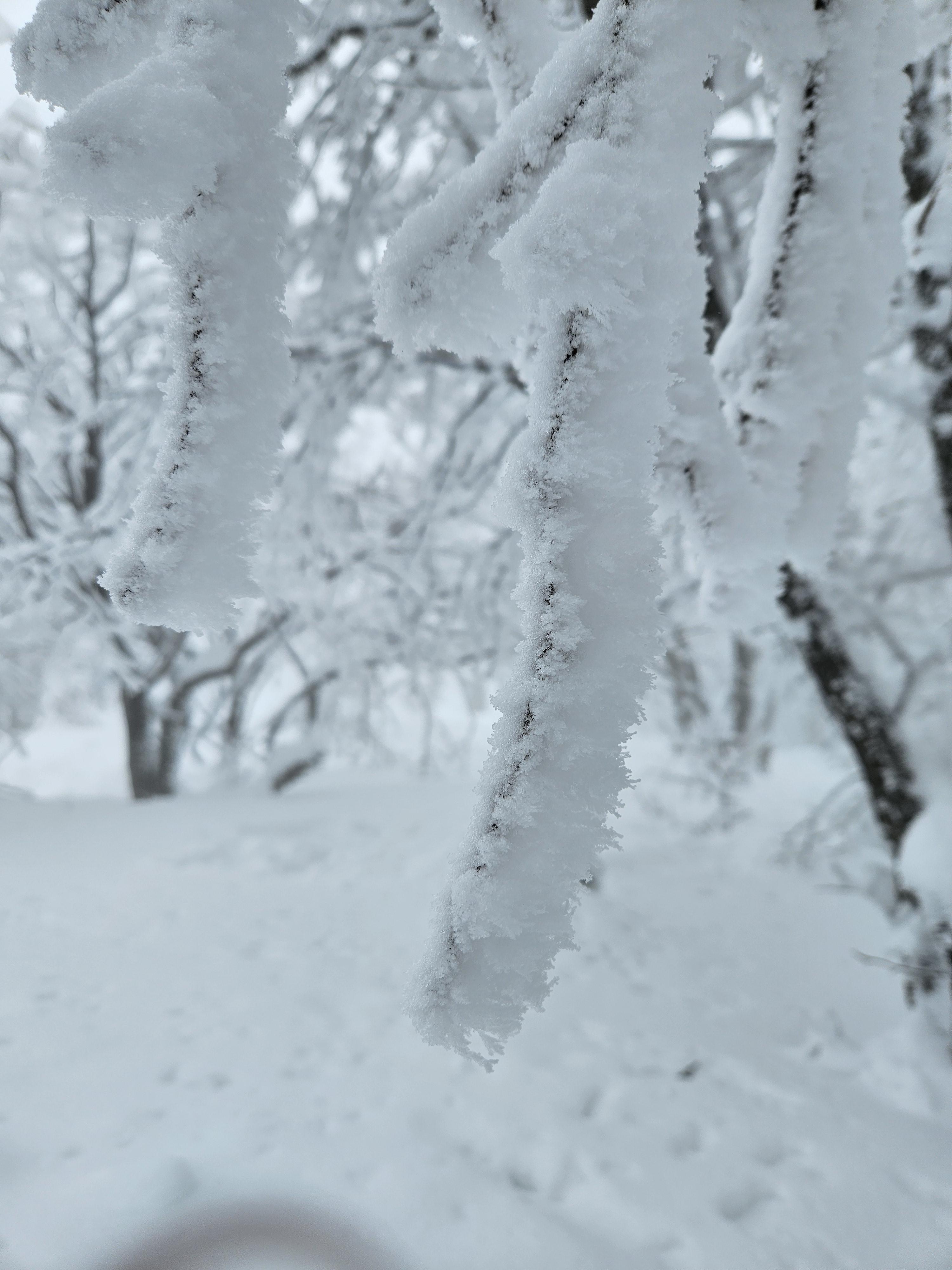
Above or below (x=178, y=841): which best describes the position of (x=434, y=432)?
above

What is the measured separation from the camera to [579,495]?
636 millimetres

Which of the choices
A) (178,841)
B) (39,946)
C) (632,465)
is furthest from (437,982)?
(178,841)

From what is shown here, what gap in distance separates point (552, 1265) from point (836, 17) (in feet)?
7.65

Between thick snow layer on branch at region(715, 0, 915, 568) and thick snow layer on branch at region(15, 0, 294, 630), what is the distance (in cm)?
66

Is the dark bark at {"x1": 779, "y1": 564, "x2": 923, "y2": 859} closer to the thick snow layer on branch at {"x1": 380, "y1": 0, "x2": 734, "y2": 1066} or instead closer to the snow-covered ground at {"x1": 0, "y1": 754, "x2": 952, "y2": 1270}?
the snow-covered ground at {"x1": 0, "y1": 754, "x2": 952, "y2": 1270}

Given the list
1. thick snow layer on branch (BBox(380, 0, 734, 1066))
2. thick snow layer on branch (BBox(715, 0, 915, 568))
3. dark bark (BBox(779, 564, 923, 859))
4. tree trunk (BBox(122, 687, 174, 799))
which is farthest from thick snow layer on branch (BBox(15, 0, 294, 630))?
tree trunk (BBox(122, 687, 174, 799))

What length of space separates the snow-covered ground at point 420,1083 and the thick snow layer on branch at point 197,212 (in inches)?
34.9

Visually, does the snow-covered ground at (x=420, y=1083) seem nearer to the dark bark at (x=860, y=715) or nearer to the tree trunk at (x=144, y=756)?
the dark bark at (x=860, y=715)

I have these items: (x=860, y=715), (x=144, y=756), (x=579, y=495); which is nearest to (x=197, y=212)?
(x=579, y=495)

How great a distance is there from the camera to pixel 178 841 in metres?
3.56

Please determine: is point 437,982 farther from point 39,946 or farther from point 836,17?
point 39,946

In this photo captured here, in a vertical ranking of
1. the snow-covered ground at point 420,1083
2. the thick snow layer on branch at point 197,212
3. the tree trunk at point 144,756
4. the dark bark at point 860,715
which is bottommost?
the snow-covered ground at point 420,1083

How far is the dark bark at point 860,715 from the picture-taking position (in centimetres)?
248

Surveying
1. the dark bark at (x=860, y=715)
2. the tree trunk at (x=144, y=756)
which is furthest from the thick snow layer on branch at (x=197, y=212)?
the tree trunk at (x=144, y=756)
